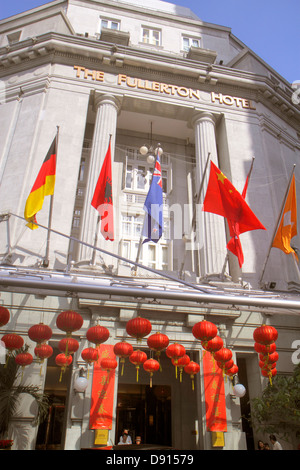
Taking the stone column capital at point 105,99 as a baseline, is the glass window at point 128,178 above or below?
below

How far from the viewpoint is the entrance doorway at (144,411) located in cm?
1700

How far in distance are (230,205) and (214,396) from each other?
264 inches

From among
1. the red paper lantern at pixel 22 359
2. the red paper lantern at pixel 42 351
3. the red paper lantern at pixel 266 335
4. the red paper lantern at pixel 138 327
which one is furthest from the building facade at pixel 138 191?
the red paper lantern at pixel 138 327

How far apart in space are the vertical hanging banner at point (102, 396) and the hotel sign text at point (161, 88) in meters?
13.7

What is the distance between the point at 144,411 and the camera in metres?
17.6

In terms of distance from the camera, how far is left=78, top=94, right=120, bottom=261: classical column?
1473 centimetres

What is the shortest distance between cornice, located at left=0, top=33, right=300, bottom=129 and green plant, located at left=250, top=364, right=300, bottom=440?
50.4ft

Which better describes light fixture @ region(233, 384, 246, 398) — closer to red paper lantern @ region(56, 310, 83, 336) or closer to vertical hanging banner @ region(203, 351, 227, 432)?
vertical hanging banner @ region(203, 351, 227, 432)

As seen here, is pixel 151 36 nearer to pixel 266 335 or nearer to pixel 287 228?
pixel 287 228

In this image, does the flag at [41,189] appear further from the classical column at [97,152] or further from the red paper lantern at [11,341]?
the red paper lantern at [11,341]

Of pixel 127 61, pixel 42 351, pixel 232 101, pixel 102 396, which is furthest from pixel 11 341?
pixel 232 101

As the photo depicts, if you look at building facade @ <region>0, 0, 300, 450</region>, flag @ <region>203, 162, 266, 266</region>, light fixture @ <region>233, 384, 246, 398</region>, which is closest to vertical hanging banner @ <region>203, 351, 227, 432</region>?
building facade @ <region>0, 0, 300, 450</region>

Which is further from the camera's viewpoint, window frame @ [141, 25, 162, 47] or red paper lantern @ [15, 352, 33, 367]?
window frame @ [141, 25, 162, 47]
